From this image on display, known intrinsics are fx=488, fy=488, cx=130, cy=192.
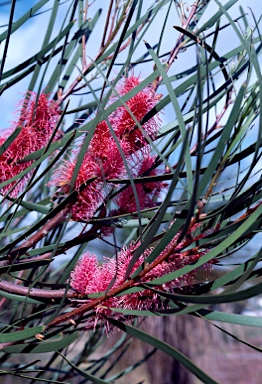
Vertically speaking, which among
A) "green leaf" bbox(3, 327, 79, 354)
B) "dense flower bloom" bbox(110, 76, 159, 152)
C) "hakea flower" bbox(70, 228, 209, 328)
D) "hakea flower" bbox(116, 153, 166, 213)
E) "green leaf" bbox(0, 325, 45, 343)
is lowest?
"green leaf" bbox(3, 327, 79, 354)

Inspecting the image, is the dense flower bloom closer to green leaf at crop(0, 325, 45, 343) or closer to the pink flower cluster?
the pink flower cluster

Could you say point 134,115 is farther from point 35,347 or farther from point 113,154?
point 35,347

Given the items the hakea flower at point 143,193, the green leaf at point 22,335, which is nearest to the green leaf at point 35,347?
the green leaf at point 22,335

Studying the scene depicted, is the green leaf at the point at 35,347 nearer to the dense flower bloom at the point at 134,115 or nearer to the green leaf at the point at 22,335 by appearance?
the green leaf at the point at 22,335

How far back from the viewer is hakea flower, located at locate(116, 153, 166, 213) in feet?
1.10

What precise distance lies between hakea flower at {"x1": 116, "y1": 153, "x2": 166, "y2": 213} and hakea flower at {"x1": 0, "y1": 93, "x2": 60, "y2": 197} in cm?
7

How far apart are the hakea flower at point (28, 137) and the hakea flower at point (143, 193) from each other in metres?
0.07

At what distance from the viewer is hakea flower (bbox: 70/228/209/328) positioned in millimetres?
269

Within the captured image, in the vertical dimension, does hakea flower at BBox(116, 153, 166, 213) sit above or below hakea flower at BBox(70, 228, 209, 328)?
above

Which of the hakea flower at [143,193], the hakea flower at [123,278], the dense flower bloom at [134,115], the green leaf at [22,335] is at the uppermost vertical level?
the dense flower bloom at [134,115]

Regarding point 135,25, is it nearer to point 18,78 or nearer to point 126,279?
point 18,78

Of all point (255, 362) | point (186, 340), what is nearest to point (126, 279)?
point (186, 340)

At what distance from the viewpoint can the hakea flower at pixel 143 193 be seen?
13.1 inches

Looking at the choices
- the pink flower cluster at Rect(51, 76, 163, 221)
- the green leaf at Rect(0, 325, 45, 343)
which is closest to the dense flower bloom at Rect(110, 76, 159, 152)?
the pink flower cluster at Rect(51, 76, 163, 221)
